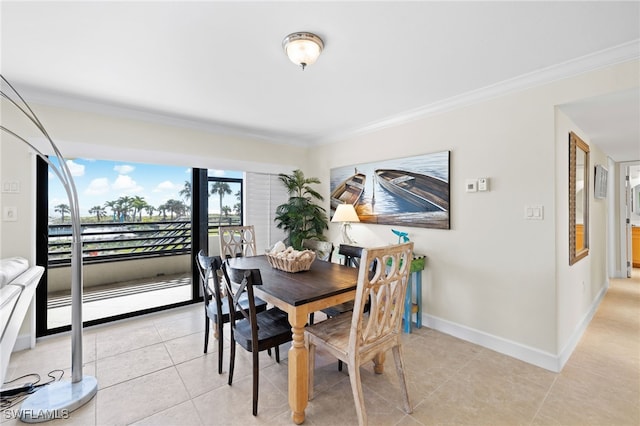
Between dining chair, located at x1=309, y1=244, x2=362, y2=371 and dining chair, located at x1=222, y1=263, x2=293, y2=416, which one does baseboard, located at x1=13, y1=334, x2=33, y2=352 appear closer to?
dining chair, located at x1=222, y1=263, x2=293, y2=416

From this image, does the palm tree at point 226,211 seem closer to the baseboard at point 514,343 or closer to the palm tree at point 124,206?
the palm tree at point 124,206

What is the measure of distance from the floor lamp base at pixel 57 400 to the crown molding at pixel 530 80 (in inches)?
144

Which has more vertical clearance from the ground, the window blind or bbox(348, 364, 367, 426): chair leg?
the window blind

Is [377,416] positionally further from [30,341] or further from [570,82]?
[30,341]

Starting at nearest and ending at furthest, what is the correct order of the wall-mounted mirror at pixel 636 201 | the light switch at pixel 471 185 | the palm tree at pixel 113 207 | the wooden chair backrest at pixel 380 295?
the wooden chair backrest at pixel 380 295
the light switch at pixel 471 185
the palm tree at pixel 113 207
the wall-mounted mirror at pixel 636 201

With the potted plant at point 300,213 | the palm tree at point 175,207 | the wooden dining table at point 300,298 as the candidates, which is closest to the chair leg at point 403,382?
the wooden dining table at point 300,298

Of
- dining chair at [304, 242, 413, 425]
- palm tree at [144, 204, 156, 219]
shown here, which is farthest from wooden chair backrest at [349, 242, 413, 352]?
palm tree at [144, 204, 156, 219]

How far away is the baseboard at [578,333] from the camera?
2338 mm

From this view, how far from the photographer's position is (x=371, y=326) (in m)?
1.69

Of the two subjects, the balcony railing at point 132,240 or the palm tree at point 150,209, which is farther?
the palm tree at point 150,209

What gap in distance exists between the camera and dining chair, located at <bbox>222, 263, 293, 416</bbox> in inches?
68.6

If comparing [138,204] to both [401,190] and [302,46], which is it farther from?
[401,190]

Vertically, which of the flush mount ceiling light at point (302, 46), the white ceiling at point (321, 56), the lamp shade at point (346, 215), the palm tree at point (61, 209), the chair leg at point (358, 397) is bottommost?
the chair leg at point (358, 397)

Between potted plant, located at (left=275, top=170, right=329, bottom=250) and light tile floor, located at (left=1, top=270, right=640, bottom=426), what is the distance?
1909mm
